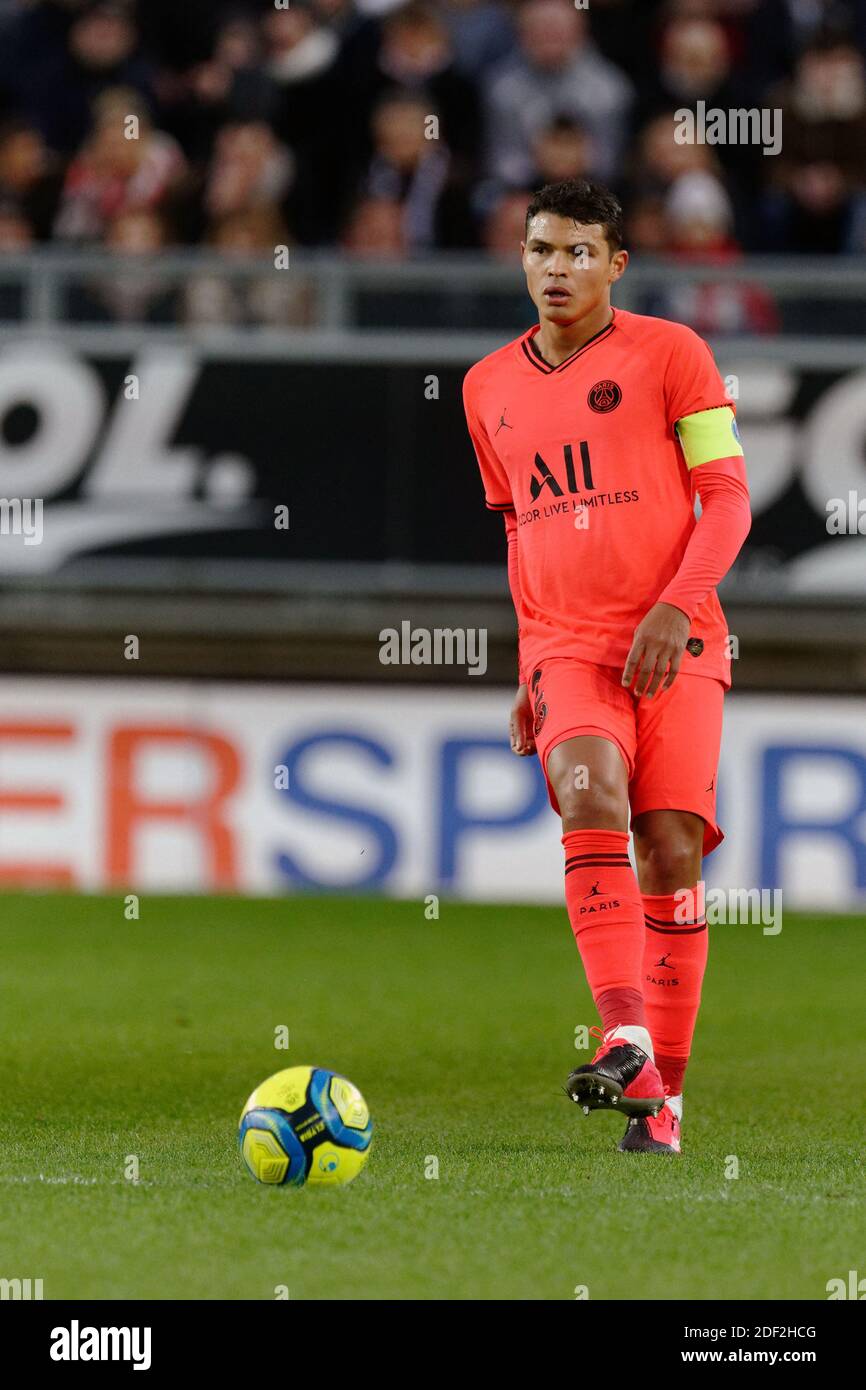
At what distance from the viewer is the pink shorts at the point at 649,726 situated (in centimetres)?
566

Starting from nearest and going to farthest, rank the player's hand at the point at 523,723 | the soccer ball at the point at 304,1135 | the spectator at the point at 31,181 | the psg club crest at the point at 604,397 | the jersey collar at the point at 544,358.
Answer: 1. the soccer ball at the point at 304,1135
2. the psg club crest at the point at 604,397
3. the jersey collar at the point at 544,358
4. the player's hand at the point at 523,723
5. the spectator at the point at 31,181

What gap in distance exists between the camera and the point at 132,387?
12.2 meters

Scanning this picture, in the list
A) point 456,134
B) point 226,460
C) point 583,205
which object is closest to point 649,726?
point 583,205

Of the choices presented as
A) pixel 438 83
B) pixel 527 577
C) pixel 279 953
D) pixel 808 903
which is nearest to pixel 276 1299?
pixel 527 577

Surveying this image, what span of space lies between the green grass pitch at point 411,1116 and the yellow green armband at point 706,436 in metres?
1.75

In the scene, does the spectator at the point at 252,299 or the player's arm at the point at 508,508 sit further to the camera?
the spectator at the point at 252,299

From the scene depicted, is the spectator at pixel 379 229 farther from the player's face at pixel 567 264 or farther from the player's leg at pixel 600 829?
the player's leg at pixel 600 829

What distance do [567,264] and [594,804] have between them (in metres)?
1.35

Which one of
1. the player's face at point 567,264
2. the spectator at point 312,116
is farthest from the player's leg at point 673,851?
the spectator at point 312,116

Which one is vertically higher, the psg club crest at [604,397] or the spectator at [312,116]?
the spectator at [312,116]

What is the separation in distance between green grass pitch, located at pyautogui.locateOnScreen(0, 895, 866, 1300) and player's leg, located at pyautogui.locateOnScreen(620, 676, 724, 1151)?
31cm

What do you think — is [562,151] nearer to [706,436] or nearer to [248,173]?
[248,173]
